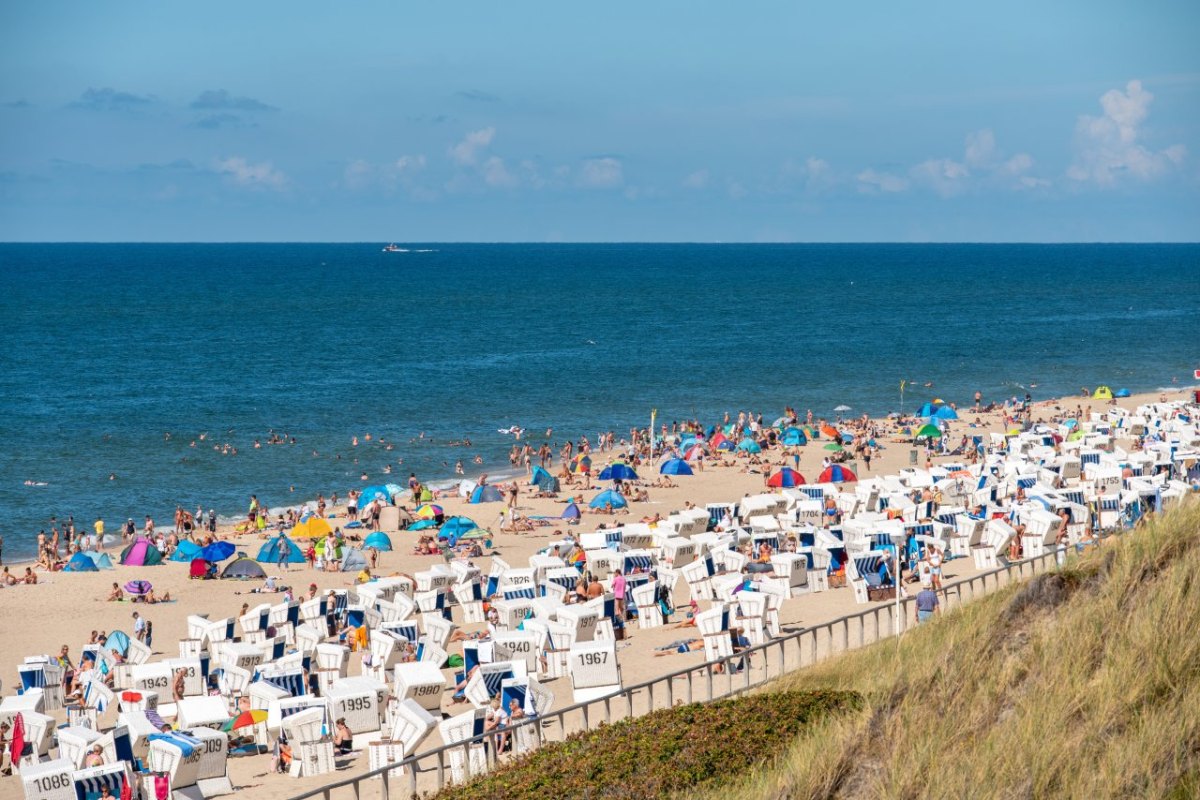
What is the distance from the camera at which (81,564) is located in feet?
102

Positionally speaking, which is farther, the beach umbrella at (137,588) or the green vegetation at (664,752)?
the beach umbrella at (137,588)

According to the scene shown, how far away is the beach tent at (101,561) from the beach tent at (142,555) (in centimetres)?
32

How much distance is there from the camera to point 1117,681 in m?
8.80

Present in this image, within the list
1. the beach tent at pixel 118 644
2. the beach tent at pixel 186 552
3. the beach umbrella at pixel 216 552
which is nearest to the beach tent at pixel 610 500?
the beach umbrella at pixel 216 552

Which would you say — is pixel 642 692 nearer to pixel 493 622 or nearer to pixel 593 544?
pixel 493 622

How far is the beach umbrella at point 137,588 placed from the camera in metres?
27.9

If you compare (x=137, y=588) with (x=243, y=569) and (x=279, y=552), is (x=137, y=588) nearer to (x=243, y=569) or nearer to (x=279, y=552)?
(x=243, y=569)

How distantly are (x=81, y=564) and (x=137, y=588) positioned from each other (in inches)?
154

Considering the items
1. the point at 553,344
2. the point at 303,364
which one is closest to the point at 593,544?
the point at 303,364

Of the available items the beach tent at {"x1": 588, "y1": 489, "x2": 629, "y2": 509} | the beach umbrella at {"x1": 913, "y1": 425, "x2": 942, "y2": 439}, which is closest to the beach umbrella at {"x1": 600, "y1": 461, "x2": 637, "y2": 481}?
the beach tent at {"x1": 588, "y1": 489, "x2": 629, "y2": 509}

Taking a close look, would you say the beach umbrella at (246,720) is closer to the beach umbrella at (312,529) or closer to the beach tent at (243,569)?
the beach tent at (243,569)

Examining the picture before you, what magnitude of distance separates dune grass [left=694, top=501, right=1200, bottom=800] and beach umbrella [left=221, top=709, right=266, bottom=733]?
29.6ft

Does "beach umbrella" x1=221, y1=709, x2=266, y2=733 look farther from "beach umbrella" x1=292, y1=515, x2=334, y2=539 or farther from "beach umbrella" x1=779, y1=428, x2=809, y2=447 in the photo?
"beach umbrella" x1=779, y1=428, x2=809, y2=447

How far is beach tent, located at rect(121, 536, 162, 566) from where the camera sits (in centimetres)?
3123
